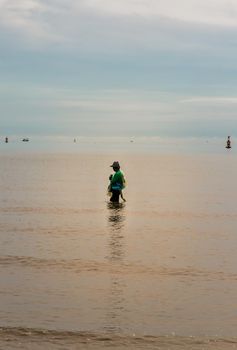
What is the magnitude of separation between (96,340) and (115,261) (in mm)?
6845

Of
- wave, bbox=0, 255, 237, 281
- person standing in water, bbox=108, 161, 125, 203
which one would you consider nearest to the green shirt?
person standing in water, bbox=108, 161, 125, 203

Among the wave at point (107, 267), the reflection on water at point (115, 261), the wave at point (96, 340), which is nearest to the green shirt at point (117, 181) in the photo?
the reflection on water at point (115, 261)

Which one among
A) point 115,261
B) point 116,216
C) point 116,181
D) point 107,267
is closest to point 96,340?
point 107,267

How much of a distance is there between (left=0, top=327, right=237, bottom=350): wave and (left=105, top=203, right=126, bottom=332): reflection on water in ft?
1.84

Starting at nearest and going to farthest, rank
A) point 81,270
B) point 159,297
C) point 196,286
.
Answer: point 159,297
point 196,286
point 81,270

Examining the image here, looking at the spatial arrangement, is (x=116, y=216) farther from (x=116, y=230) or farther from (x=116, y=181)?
(x=116, y=230)

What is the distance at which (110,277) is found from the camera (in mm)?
16312

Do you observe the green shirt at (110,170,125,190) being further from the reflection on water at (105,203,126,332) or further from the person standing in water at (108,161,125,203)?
the reflection on water at (105,203,126,332)

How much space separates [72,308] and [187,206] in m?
22.4

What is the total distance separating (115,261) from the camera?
18422 mm

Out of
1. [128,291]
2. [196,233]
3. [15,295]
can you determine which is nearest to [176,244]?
[196,233]

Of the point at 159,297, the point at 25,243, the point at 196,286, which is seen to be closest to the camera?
the point at 159,297

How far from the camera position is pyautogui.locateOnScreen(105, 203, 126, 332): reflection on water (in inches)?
503

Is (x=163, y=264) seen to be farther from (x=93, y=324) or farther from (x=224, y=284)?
(x=93, y=324)
